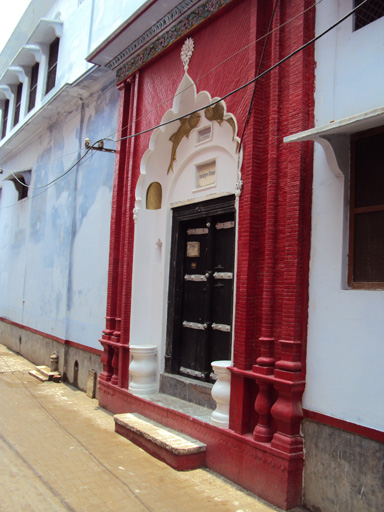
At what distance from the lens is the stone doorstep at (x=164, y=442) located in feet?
16.1

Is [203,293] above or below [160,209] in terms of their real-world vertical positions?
below

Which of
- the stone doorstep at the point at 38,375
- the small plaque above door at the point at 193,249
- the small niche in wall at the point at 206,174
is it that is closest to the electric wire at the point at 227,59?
the small niche in wall at the point at 206,174

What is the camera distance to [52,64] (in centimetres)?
1225

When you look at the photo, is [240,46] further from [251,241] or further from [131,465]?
[131,465]

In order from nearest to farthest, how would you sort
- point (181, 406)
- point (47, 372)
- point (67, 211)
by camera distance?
point (181, 406) → point (47, 372) → point (67, 211)

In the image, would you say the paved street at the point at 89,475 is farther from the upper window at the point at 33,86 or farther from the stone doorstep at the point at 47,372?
the upper window at the point at 33,86

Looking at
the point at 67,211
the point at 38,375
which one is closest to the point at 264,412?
the point at 38,375

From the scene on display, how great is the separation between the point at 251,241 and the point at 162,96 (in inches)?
116

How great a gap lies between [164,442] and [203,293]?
1967 millimetres

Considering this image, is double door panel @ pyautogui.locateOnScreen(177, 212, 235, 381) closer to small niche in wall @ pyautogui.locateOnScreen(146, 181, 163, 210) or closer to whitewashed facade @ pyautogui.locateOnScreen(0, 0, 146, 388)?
small niche in wall @ pyautogui.locateOnScreen(146, 181, 163, 210)

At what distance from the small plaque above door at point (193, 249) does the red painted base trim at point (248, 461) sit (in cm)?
200

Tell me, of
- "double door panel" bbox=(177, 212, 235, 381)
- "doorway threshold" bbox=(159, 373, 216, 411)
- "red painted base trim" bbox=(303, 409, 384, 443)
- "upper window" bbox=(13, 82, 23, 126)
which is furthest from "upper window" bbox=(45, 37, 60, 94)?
"red painted base trim" bbox=(303, 409, 384, 443)

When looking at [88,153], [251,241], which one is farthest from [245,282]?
[88,153]

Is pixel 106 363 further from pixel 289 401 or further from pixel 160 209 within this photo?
pixel 289 401
